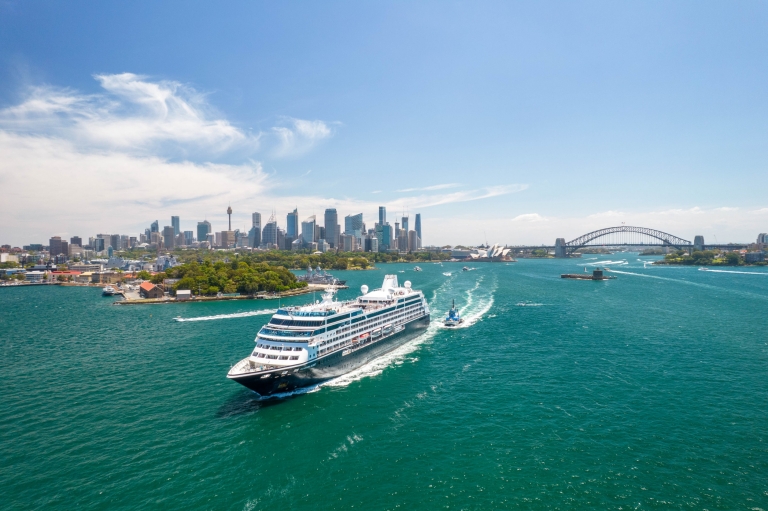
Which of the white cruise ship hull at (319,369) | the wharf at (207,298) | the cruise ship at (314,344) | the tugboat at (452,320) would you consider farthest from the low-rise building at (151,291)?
the tugboat at (452,320)

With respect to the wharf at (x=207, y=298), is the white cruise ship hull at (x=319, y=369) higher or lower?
lower

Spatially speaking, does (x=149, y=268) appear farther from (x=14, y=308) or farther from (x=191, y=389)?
(x=191, y=389)

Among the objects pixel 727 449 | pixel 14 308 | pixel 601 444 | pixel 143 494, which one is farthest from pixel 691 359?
pixel 14 308

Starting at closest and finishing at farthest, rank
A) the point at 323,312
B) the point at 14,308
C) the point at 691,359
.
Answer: the point at 323,312
the point at 691,359
the point at 14,308

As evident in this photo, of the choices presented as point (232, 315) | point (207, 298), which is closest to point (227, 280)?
point (207, 298)

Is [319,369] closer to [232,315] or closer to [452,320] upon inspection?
[452,320]

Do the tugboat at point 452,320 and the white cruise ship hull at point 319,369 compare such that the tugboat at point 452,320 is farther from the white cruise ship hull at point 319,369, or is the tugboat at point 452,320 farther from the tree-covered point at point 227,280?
the tree-covered point at point 227,280

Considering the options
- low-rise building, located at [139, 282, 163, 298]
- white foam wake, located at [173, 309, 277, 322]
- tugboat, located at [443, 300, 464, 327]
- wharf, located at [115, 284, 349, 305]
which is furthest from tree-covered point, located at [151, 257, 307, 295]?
tugboat, located at [443, 300, 464, 327]
